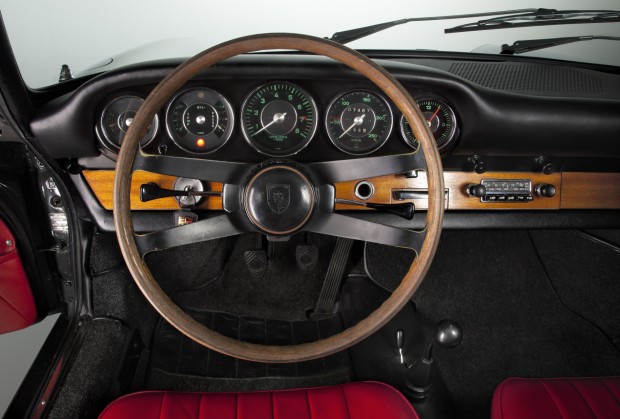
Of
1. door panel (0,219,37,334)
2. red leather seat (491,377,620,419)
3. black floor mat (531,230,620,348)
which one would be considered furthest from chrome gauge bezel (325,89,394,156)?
black floor mat (531,230,620,348)

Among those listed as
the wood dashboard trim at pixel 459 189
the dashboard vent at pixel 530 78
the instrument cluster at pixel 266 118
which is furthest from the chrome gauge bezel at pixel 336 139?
the dashboard vent at pixel 530 78

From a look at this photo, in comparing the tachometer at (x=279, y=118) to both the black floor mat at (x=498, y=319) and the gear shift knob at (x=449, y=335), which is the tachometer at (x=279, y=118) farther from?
the black floor mat at (x=498, y=319)

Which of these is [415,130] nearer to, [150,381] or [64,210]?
[64,210]

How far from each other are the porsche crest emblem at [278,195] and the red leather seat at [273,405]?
2.14ft

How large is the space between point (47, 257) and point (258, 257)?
877mm

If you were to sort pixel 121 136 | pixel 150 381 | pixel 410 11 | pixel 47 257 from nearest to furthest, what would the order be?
pixel 121 136
pixel 47 257
pixel 150 381
pixel 410 11

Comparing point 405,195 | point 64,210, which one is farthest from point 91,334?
point 405,195

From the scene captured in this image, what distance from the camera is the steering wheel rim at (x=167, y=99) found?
42.1 inches

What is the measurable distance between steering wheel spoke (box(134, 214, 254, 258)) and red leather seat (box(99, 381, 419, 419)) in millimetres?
534

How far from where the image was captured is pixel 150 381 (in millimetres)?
1882

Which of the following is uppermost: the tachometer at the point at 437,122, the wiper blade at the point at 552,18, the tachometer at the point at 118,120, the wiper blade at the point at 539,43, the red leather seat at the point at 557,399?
the wiper blade at the point at 552,18

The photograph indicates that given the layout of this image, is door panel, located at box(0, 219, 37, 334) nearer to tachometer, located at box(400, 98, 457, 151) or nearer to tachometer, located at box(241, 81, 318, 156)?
tachometer, located at box(241, 81, 318, 156)

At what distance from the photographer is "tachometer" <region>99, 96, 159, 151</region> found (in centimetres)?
147

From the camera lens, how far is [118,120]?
4.91ft
